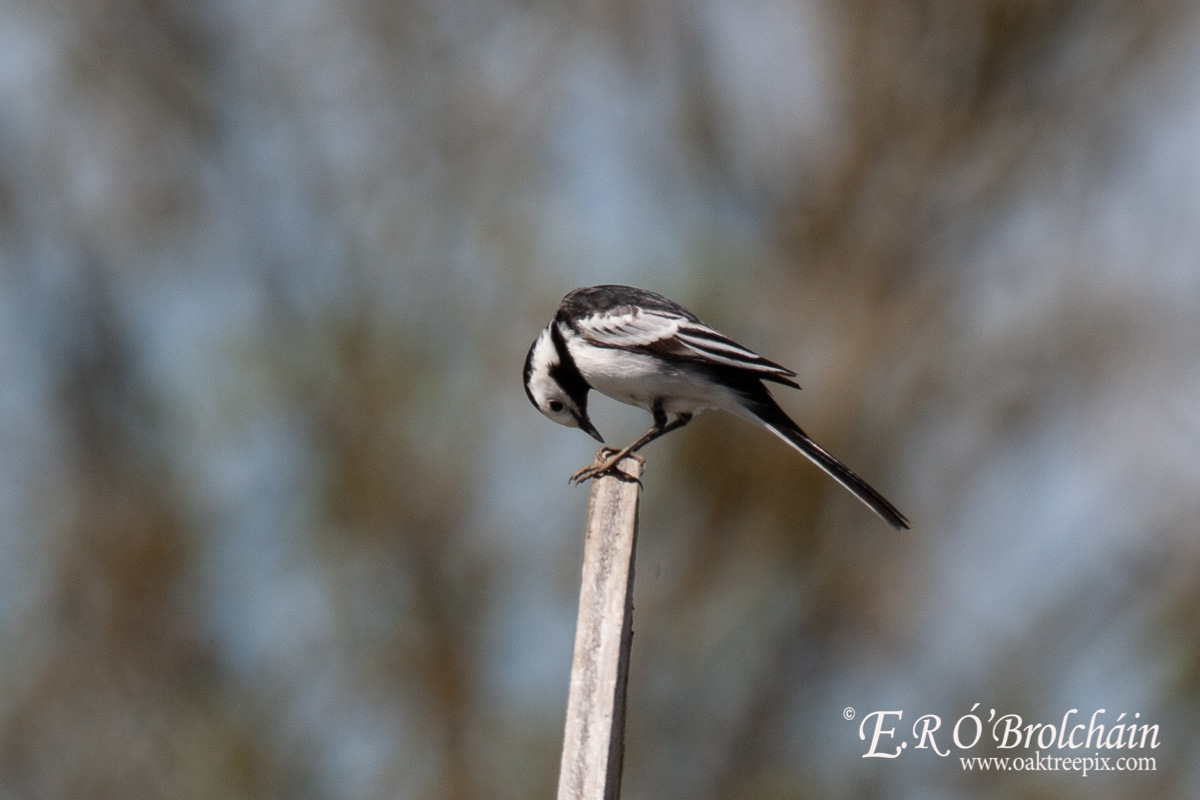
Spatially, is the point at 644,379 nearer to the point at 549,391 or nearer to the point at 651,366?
the point at 651,366

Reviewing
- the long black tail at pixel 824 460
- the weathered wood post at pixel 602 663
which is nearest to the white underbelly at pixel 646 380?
the long black tail at pixel 824 460

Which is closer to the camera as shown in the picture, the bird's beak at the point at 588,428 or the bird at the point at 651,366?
the bird at the point at 651,366

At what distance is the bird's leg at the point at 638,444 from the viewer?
442 cm

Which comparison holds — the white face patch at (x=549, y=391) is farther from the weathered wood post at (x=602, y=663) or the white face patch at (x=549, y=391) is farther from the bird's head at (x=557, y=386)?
the weathered wood post at (x=602, y=663)

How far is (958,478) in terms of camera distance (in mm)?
11094

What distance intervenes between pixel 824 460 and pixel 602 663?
229 cm

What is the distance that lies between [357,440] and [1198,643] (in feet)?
26.1

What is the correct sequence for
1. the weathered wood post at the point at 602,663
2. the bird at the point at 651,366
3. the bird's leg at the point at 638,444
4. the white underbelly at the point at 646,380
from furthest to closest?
the white underbelly at the point at 646,380 < the bird at the point at 651,366 < the bird's leg at the point at 638,444 < the weathered wood post at the point at 602,663

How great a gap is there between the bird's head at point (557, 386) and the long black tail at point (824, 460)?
3.13ft

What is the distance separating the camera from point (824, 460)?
17.1ft

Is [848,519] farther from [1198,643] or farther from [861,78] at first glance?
[861,78]

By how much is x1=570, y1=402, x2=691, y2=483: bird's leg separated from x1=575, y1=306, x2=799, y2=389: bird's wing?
359 millimetres

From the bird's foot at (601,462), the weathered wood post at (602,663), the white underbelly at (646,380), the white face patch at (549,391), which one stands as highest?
the white face patch at (549,391)

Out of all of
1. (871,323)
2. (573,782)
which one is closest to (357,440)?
(871,323)
